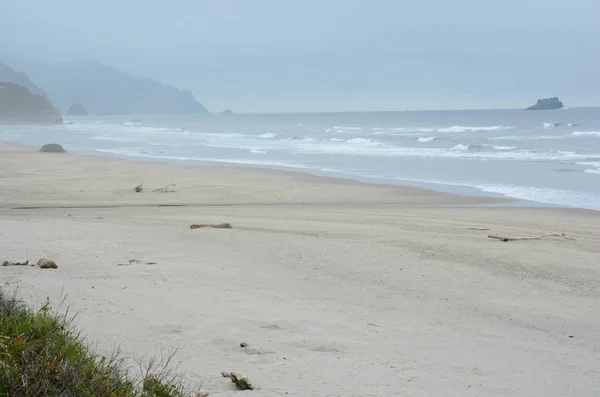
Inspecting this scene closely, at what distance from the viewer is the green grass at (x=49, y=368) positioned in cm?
288

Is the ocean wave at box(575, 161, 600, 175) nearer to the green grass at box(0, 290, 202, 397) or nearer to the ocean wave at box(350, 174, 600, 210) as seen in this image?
the ocean wave at box(350, 174, 600, 210)

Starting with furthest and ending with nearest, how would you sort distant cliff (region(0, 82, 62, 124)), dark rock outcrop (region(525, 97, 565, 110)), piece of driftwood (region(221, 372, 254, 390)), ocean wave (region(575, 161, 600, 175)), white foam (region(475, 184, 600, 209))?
dark rock outcrop (region(525, 97, 565, 110)), distant cliff (region(0, 82, 62, 124)), ocean wave (region(575, 161, 600, 175)), white foam (region(475, 184, 600, 209)), piece of driftwood (region(221, 372, 254, 390))

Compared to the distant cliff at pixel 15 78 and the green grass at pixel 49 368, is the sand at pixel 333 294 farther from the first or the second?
the distant cliff at pixel 15 78

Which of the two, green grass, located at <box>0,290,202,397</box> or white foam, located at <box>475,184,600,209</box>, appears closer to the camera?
green grass, located at <box>0,290,202,397</box>

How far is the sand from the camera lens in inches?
182

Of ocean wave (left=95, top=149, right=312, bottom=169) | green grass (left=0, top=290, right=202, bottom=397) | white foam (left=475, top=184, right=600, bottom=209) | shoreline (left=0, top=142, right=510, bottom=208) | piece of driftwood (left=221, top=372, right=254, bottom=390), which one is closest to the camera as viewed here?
green grass (left=0, top=290, right=202, bottom=397)

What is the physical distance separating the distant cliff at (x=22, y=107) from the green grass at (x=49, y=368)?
121664mm

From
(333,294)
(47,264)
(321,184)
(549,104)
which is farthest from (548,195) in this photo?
(549,104)

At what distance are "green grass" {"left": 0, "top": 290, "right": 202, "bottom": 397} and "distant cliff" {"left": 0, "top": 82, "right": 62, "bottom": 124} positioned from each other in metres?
122

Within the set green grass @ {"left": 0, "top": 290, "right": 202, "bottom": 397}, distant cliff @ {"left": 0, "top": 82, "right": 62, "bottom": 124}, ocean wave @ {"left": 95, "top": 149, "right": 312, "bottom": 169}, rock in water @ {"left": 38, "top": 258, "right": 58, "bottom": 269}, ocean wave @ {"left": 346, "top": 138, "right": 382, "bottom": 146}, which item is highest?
distant cliff @ {"left": 0, "top": 82, "right": 62, "bottom": 124}

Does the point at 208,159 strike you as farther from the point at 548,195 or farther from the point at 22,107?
the point at 22,107

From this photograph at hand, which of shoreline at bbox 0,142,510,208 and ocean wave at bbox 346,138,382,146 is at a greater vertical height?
ocean wave at bbox 346,138,382,146

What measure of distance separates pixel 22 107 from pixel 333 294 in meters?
133

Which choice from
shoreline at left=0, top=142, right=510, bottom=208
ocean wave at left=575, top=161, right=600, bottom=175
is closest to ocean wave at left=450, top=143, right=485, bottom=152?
ocean wave at left=575, top=161, right=600, bottom=175
